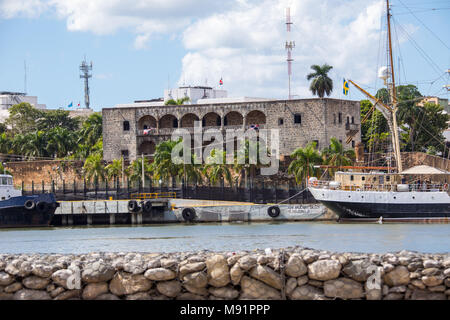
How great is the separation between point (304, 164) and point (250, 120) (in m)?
13.4

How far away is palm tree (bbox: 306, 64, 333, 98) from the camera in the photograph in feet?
257

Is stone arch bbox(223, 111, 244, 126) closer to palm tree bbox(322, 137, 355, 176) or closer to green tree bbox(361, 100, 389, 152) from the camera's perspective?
palm tree bbox(322, 137, 355, 176)

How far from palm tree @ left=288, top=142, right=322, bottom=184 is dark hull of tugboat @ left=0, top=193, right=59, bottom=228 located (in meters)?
22.9

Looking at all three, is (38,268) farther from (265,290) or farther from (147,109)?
(147,109)

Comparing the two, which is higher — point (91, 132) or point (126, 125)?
point (91, 132)

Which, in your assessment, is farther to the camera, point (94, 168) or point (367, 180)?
point (94, 168)

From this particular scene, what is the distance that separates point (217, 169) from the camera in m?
66.9

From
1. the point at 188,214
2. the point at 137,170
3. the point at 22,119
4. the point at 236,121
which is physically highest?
the point at 22,119

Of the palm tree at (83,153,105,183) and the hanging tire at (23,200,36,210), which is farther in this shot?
the palm tree at (83,153,105,183)

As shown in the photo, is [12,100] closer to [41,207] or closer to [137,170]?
[137,170]

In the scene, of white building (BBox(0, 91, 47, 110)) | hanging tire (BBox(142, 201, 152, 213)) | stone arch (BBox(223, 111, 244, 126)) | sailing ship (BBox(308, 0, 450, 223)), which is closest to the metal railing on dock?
hanging tire (BBox(142, 201, 152, 213))

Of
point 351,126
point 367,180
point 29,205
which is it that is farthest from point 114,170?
point 367,180

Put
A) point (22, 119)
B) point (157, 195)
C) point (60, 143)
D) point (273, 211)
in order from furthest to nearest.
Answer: point (22, 119) < point (60, 143) < point (157, 195) < point (273, 211)

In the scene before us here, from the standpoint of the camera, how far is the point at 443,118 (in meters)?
82.9
